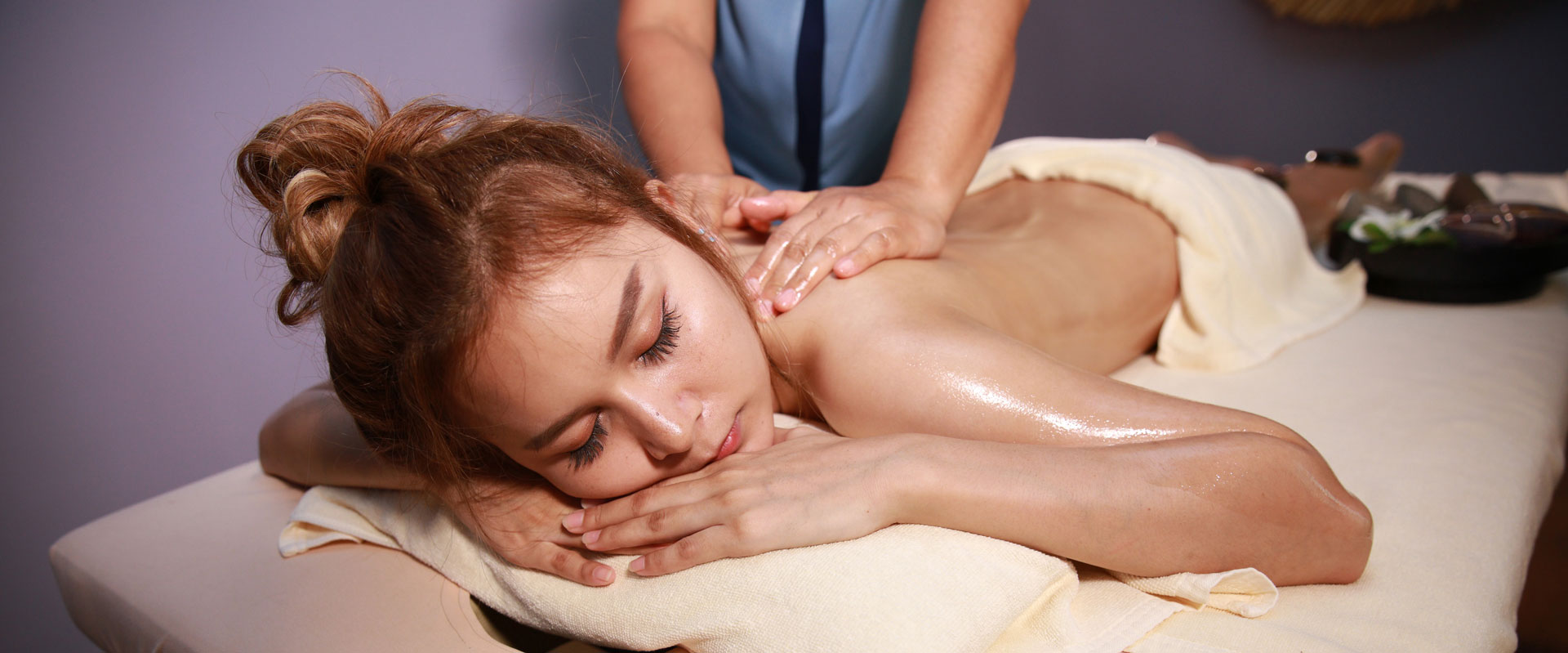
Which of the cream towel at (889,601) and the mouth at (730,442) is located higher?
the mouth at (730,442)

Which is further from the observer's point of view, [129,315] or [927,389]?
[129,315]

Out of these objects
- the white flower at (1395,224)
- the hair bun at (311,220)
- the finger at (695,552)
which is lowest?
the white flower at (1395,224)

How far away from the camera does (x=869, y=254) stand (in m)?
1.08

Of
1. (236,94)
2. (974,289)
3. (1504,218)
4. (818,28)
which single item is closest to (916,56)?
(818,28)

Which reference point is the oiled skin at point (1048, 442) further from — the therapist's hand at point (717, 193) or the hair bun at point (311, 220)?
the hair bun at point (311, 220)

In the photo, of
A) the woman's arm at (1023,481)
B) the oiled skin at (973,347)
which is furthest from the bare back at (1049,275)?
the woman's arm at (1023,481)

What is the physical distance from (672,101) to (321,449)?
744mm

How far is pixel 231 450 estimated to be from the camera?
1.82 meters

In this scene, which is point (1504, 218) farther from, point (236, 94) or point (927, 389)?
point (236, 94)

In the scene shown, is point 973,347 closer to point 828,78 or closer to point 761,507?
point 761,507

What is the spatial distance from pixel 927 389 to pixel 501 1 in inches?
60.4

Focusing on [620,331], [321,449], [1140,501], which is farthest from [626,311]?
[321,449]

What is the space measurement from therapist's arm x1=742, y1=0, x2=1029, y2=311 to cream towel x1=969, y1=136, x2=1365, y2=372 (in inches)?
14.0

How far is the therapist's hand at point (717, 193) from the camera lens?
121 centimetres
